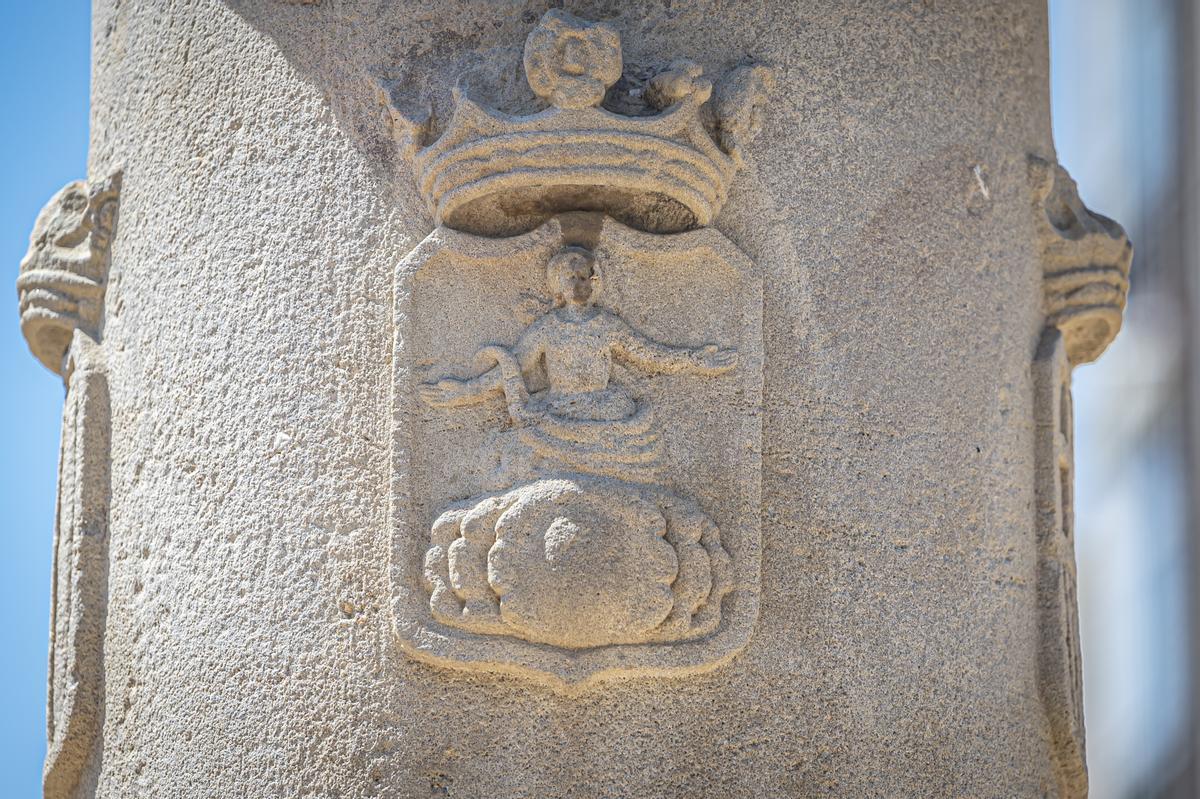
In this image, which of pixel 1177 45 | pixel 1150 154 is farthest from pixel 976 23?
pixel 1150 154

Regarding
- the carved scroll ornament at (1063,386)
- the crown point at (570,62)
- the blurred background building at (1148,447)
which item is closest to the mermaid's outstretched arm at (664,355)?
the crown point at (570,62)

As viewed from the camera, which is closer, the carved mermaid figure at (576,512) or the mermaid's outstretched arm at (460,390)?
the carved mermaid figure at (576,512)

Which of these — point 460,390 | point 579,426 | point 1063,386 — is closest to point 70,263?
point 460,390

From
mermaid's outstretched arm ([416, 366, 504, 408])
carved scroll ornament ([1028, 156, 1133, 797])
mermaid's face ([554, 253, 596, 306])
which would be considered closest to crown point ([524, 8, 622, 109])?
mermaid's face ([554, 253, 596, 306])

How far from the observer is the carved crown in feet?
12.5

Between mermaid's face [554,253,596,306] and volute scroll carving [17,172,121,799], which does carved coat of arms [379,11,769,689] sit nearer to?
mermaid's face [554,253,596,306]

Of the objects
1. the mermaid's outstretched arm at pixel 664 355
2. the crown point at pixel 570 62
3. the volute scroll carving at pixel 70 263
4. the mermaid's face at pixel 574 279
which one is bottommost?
the mermaid's outstretched arm at pixel 664 355

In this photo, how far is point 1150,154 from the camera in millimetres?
10531

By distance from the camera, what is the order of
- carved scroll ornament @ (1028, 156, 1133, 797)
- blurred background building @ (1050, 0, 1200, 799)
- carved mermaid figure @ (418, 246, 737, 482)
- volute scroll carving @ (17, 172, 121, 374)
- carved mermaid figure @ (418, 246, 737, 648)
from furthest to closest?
1. blurred background building @ (1050, 0, 1200, 799)
2. volute scroll carving @ (17, 172, 121, 374)
3. carved scroll ornament @ (1028, 156, 1133, 797)
4. carved mermaid figure @ (418, 246, 737, 482)
5. carved mermaid figure @ (418, 246, 737, 648)

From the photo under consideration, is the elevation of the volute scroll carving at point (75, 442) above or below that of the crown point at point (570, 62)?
below

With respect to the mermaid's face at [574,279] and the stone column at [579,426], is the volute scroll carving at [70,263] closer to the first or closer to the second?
the stone column at [579,426]

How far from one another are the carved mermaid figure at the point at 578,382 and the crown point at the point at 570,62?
0.39 meters

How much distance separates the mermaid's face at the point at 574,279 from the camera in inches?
151

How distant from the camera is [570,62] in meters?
3.82
